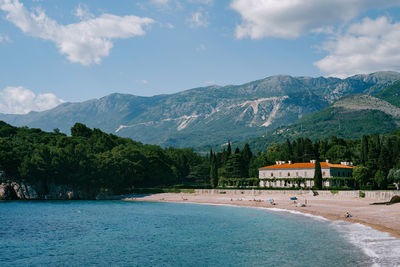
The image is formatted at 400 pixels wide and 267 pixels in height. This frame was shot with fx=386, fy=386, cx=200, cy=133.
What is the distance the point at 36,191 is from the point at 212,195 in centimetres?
4729

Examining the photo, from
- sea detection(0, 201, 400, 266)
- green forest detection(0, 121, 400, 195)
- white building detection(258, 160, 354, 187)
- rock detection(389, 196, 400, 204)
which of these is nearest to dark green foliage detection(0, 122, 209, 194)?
green forest detection(0, 121, 400, 195)

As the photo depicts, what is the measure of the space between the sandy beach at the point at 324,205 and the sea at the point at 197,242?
293cm

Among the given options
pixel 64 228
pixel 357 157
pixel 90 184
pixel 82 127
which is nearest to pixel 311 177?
pixel 357 157

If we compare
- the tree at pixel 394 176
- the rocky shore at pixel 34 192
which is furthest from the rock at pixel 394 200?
the rocky shore at pixel 34 192

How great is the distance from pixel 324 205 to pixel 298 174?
3576 cm

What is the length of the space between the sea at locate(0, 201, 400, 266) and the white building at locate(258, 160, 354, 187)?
43.7 m

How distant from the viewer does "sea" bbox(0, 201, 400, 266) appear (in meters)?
29.5

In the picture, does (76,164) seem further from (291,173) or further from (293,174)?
(293,174)

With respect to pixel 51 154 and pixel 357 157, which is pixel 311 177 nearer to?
pixel 357 157

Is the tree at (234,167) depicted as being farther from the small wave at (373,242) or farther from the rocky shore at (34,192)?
the small wave at (373,242)

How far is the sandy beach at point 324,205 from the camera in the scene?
46244 millimetres

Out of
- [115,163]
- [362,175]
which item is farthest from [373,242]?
[115,163]

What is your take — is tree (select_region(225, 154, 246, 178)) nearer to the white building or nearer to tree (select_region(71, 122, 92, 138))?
the white building

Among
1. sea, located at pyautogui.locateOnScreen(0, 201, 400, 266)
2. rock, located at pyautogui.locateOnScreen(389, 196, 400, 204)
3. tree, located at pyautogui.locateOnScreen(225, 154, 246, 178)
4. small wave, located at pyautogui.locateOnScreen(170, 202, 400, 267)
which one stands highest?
tree, located at pyautogui.locateOnScreen(225, 154, 246, 178)
